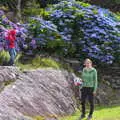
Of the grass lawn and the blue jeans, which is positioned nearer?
the grass lawn

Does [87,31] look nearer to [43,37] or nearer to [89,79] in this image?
[43,37]

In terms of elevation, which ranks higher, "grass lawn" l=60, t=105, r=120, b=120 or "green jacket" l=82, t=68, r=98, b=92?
"green jacket" l=82, t=68, r=98, b=92

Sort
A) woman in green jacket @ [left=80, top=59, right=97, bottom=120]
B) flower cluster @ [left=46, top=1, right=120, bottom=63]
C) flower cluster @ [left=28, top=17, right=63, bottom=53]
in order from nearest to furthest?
woman in green jacket @ [left=80, top=59, right=97, bottom=120] < flower cluster @ [left=28, top=17, right=63, bottom=53] < flower cluster @ [left=46, top=1, right=120, bottom=63]

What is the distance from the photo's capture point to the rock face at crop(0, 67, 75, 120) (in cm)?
1196

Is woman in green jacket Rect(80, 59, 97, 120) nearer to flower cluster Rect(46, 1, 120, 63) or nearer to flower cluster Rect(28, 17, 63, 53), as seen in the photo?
flower cluster Rect(28, 17, 63, 53)

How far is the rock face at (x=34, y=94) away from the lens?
12.0m

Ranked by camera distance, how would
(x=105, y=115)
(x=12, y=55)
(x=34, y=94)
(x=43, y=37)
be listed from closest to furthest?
(x=34, y=94) < (x=105, y=115) < (x=12, y=55) < (x=43, y=37)

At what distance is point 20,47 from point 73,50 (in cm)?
183

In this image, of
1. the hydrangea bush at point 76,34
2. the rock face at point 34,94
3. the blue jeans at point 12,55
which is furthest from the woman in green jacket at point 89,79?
the hydrangea bush at point 76,34

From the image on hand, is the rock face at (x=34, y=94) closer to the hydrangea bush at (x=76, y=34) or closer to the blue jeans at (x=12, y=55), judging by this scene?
the blue jeans at (x=12, y=55)

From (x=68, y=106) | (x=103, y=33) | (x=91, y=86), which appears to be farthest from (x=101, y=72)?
(x=91, y=86)

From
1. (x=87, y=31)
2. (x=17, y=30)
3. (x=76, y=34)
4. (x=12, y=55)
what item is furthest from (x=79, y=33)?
(x=12, y=55)

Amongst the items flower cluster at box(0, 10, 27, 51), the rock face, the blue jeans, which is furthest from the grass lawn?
flower cluster at box(0, 10, 27, 51)

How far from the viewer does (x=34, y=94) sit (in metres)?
13.0
